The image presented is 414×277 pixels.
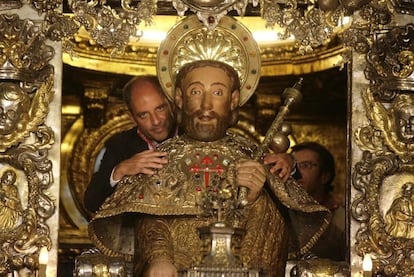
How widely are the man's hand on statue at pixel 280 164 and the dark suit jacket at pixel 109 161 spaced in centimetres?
71

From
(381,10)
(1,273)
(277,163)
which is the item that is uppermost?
(381,10)

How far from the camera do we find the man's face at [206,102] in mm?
9398

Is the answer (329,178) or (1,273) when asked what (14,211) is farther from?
(329,178)

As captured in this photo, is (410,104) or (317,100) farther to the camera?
(317,100)

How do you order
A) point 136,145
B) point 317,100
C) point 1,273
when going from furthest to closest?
point 317,100 < point 136,145 < point 1,273

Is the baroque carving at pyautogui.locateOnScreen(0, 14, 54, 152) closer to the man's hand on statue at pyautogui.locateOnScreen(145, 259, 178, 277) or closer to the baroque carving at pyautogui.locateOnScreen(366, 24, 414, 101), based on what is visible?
the man's hand on statue at pyautogui.locateOnScreen(145, 259, 178, 277)

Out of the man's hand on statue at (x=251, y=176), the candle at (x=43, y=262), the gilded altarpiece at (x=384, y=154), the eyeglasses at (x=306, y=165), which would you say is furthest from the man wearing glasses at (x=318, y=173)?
the candle at (x=43, y=262)

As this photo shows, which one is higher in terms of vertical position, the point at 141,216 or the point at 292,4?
the point at 292,4

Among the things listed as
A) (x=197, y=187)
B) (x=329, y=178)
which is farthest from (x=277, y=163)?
(x=329, y=178)

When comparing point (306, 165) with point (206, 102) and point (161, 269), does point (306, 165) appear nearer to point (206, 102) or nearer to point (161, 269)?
point (206, 102)

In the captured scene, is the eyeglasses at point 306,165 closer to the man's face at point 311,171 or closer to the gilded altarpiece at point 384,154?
the man's face at point 311,171

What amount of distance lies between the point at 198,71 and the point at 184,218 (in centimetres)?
71

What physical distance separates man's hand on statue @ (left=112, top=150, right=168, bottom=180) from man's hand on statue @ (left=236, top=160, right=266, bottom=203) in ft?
1.23

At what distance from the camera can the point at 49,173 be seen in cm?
934
